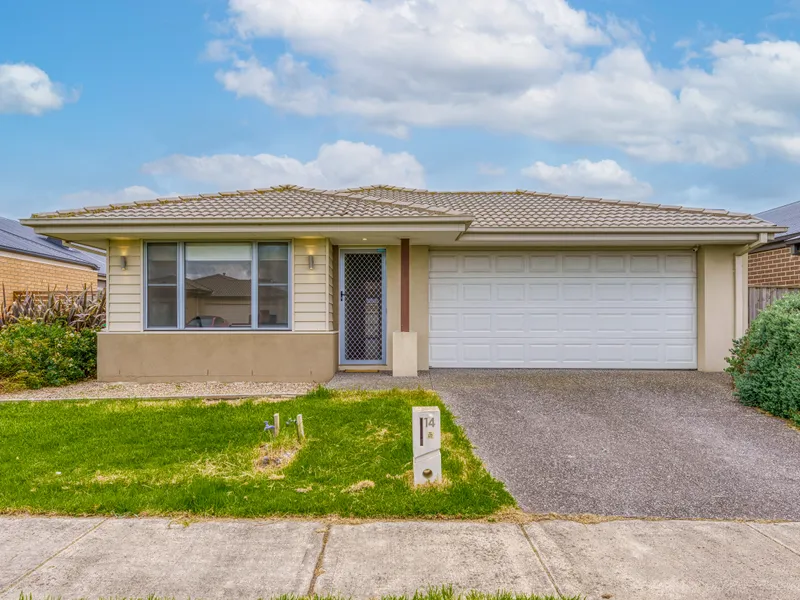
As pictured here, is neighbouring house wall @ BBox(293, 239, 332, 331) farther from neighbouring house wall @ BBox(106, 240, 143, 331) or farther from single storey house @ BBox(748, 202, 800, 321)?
single storey house @ BBox(748, 202, 800, 321)

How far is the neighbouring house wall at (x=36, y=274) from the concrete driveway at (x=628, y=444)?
517 inches

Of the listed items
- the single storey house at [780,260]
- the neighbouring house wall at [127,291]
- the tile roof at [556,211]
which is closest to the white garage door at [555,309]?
the tile roof at [556,211]

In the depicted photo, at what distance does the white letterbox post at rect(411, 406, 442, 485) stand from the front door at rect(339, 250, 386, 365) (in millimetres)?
5990

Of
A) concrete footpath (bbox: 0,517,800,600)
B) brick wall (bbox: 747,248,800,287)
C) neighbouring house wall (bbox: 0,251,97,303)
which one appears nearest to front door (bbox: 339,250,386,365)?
concrete footpath (bbox: 0,517,800,600)

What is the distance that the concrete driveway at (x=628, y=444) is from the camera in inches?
171

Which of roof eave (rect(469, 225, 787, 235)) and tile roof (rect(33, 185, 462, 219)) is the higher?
tile roof (rect(33, 185, 462, 219))

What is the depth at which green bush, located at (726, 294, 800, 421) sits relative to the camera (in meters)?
6.78

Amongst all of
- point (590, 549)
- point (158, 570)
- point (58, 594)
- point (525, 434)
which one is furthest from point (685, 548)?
point (58, 594)

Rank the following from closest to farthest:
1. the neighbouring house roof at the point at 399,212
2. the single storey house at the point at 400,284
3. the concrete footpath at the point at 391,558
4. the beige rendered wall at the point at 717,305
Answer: the concrete footpath at the point at 391,558, the neighbouring house roof at the point at 399,212, the single storey house at the point at 400,284, the beige rendered wall at the point at 717,305

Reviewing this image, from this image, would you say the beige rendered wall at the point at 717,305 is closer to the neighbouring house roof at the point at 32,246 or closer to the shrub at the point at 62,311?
the shrub at the point at 62,311

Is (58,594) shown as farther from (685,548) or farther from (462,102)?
(462,102)

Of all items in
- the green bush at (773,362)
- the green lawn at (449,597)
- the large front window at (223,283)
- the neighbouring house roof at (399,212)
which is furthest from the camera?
the large front window at (223,283)

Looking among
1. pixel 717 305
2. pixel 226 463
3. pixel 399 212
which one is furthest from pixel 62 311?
pixel 717 305

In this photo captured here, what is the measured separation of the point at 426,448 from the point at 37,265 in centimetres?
1833
